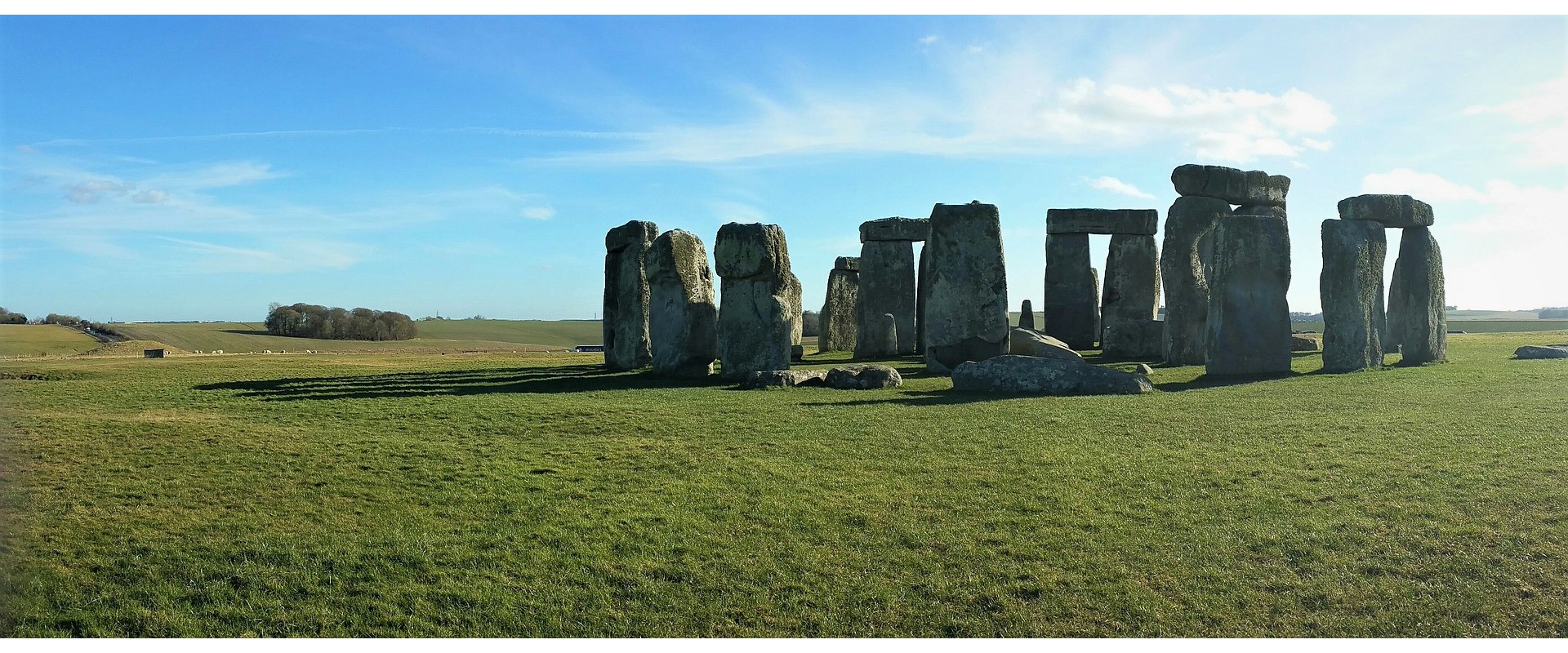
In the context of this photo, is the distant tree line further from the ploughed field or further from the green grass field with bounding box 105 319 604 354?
the ploughed field

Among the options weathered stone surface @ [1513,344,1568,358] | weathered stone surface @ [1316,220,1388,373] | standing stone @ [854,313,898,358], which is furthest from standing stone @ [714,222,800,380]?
weathered stone surface @ [1513,344,1568,358]

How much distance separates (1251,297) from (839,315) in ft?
46.7

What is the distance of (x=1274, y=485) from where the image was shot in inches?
268

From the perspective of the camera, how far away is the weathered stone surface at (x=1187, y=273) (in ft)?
58.9

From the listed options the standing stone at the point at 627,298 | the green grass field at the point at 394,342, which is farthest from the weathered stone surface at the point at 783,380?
the green grass field at the point at 394,342

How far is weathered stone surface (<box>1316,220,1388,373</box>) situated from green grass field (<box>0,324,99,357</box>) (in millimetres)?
28380

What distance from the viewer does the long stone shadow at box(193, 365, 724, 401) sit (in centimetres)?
1429

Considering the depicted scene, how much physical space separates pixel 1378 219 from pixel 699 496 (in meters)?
14.2

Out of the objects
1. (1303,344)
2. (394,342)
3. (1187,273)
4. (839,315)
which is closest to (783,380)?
(1187,273)

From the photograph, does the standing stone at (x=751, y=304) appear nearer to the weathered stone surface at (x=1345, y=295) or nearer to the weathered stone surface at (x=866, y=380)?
the weathered stone surface at (x=866, y=380)

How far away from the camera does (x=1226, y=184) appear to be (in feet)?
63.0

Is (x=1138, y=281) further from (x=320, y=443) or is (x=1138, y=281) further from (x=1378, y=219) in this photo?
(x=320, y=443)

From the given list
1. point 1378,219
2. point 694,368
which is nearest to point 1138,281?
point 1378,219

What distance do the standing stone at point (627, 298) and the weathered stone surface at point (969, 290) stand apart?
5630 millimetres
